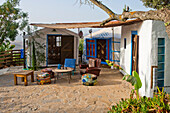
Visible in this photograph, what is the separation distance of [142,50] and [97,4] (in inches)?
131

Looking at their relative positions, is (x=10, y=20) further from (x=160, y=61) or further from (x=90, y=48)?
(x=160, y=61)

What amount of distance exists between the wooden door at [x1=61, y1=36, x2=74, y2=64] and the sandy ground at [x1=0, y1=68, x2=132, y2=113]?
12.7 ft

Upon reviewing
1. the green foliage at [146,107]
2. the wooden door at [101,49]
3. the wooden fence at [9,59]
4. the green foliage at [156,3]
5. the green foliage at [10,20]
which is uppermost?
the green foliage at [156,3]

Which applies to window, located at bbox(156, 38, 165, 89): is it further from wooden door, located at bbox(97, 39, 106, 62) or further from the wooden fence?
the wooden fence

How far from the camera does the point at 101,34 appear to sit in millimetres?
11727

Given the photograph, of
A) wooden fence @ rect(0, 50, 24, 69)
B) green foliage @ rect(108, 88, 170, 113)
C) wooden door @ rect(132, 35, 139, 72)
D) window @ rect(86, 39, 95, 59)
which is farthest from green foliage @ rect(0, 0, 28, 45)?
green foliage @ rect(108, 88, 170, 113)

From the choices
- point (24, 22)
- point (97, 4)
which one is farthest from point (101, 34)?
point (97, 4)

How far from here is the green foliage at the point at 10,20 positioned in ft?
36.9

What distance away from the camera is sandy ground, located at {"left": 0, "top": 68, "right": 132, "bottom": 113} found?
4.84 meters

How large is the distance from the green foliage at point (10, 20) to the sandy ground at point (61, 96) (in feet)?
15.9

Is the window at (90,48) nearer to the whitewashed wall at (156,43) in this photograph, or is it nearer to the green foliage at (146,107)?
the whitewashed wall at (156,43)

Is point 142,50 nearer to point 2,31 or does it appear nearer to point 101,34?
point 101,34

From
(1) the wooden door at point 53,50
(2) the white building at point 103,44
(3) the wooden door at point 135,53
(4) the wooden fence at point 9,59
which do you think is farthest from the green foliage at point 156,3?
(4) the wooden fence at point 9,59

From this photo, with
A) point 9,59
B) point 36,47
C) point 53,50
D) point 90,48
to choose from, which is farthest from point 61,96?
point 53,50
